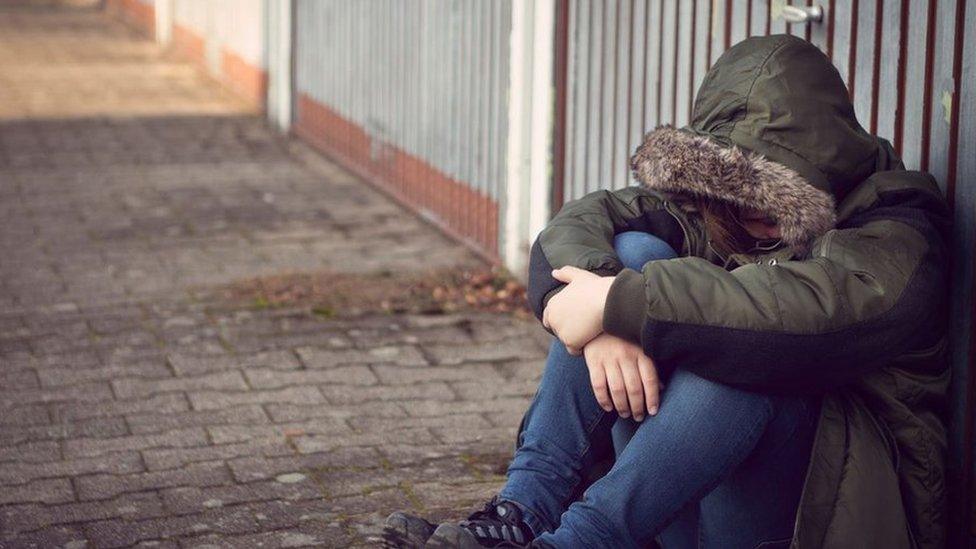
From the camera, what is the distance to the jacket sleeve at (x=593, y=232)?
3.39 meters

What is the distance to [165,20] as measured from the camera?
17.5m

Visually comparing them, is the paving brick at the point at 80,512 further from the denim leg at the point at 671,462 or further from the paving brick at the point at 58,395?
the denim leg at the point at 671,462

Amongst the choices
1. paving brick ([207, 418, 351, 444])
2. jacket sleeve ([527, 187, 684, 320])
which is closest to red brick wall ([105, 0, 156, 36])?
paving brick ([207, 418, 351, 444])

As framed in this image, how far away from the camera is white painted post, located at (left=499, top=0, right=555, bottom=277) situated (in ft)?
22.7

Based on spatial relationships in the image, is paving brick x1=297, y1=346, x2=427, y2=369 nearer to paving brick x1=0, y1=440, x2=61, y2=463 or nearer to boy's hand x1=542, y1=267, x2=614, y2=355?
paving brick x1=0, y1=440, x2=61, y2=463

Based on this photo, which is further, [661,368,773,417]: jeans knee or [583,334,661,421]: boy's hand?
[583,334,661,421]: boy's hand

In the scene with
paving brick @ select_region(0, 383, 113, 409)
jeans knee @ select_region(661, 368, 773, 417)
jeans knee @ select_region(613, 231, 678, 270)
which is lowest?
paving brick @ select_region(0, 383, 113, 409)

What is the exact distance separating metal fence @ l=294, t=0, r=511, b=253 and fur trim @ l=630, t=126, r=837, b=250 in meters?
4.05

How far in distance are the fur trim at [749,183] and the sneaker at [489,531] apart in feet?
2.68

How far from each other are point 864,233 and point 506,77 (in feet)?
14.2

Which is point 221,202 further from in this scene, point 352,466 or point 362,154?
point 352,466

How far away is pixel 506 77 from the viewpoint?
24.0 feet

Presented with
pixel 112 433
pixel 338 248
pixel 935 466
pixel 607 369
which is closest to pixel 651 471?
pixel 607 369

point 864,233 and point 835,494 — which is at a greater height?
point 864,233
